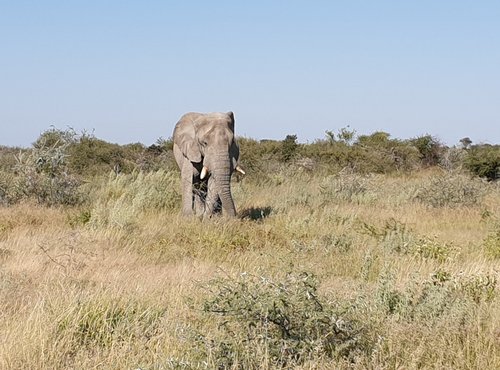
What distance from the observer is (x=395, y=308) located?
5371 millimetres

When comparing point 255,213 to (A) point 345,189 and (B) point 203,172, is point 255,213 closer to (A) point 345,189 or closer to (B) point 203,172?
(B) point 203,172

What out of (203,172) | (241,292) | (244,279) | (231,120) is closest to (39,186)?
(203,172)

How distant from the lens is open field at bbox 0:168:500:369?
435cm

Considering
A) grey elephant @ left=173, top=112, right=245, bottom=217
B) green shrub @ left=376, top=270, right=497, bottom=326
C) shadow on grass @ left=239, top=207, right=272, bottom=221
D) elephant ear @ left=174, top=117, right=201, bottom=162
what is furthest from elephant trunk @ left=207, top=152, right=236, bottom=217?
green shrub @ left=376, top=270, right=497, bottom=326

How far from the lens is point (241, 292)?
4.69m

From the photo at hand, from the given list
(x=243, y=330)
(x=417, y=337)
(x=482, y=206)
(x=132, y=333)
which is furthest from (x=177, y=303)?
(x=482, y=206)

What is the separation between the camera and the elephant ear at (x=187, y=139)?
12.5m

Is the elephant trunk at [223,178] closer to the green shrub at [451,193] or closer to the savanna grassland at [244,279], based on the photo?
the savanna grassland at [244,279]

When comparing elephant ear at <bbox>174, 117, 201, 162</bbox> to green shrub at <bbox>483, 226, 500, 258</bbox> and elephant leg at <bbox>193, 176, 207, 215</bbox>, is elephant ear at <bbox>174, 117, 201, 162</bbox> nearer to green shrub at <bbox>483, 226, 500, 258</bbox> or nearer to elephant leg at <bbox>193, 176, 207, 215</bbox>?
elephant leg at <bbox>193, 176, 207, 215</bbox>

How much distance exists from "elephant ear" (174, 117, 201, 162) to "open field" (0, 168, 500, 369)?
138cm

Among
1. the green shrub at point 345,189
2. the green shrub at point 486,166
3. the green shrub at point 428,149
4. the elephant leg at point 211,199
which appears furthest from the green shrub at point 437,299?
the green shrub at point 428,149

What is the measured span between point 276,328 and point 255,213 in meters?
8.92

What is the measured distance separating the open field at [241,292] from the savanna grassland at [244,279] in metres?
0.02

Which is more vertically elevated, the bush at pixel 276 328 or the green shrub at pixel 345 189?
the green shrub at pixel 345 189
